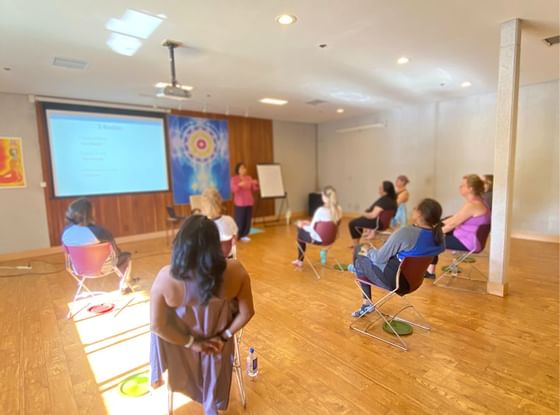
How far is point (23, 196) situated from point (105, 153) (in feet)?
4.91

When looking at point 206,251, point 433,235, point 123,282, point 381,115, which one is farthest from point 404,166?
point 206,251

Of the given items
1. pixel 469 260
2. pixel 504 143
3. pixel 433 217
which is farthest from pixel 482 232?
pixel 433 217

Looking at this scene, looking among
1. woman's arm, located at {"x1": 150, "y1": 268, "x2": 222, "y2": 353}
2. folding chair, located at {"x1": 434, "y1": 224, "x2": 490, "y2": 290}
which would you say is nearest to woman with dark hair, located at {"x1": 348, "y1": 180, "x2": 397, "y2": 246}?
folding chair, located at {"x1": 434, "y1": 224, "x2": 490, "y2": 290}

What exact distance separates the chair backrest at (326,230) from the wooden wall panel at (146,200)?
13.7 ft

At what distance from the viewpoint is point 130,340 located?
270 cm

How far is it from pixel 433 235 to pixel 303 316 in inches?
54.6

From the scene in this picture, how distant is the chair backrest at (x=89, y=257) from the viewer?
2994 millimetres

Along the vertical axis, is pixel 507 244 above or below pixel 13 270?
above

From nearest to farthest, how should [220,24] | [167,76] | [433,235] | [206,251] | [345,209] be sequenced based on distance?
[206,251], [433,235], [220,24], [167,76], [345,209]

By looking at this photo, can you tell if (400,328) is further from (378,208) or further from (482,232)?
(378,208)

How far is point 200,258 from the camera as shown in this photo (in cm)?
141

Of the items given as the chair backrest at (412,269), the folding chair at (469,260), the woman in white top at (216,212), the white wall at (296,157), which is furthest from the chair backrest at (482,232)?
the white wall at (296,157)

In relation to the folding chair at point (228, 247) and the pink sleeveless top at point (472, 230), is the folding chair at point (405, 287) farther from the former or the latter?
the folding chair at point (228, 247)

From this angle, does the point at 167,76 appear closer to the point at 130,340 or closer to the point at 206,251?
the point at 130,340
